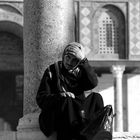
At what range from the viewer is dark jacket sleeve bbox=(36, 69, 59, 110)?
4660 millimetres

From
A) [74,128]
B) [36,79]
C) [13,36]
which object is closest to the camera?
[74,128]

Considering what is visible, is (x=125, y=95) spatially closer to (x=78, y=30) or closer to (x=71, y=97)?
(x=78, y=30)

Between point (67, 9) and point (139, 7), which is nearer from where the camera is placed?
point (67, 9)

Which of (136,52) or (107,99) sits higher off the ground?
(136,52)

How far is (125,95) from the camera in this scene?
2331 centimetres

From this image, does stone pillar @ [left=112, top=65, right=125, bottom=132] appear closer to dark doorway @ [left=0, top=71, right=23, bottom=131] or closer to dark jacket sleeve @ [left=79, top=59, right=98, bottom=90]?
dark doorway @ [left=0, top=71, right=23, bottom=131]

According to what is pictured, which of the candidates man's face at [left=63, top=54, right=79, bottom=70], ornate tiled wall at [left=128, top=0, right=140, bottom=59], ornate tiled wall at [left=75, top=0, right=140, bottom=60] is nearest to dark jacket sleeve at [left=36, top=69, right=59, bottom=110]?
man's face at [left=63, top=54, right=79, bottom=70]

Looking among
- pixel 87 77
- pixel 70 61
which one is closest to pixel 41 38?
pixel 70 61

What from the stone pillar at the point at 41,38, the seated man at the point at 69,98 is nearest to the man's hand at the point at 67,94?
the seated man at the point at 69,98

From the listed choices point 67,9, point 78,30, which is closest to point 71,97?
point 67,9

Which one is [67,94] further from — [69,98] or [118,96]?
[118,96]

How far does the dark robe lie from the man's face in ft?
0.15

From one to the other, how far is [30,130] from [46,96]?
1.66ft

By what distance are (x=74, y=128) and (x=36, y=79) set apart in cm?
94
